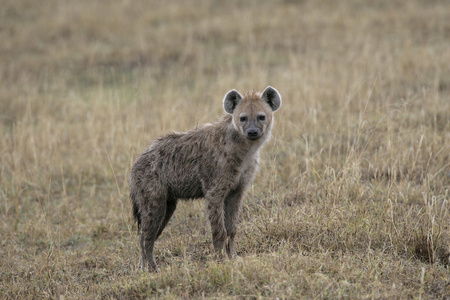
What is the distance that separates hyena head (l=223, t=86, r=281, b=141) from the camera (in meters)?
4.60

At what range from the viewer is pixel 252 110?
469cm

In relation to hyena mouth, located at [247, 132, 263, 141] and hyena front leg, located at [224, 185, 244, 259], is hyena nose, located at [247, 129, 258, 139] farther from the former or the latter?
hyena front leg, located at [224, 185, 244, 259]

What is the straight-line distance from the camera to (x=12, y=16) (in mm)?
15141

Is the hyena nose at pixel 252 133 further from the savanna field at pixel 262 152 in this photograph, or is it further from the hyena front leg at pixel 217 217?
the savanna field at pixel 262 152

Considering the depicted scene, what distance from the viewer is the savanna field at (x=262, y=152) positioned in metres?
4.30

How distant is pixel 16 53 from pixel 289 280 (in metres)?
11.1

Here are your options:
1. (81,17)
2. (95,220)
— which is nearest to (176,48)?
(81,17)

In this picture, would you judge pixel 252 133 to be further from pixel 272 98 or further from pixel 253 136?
pixel 272 98

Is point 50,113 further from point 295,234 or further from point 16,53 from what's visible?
point 295,234

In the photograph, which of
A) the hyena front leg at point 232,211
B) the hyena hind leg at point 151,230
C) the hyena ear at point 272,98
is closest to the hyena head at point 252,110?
the hyena ear at point 272,98

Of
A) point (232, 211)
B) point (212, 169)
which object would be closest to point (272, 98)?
point (212, 169)

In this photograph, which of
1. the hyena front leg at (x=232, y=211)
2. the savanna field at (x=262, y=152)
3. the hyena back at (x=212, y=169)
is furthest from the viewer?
the hyena front leg at (x=232, y=211)

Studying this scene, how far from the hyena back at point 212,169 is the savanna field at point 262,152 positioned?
1.12ft

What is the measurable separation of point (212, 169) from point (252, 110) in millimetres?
628
